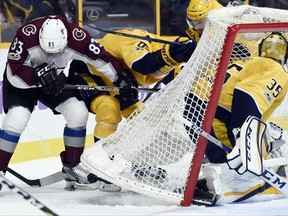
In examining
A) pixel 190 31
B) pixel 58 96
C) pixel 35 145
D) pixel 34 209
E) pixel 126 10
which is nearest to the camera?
pixel 34 209

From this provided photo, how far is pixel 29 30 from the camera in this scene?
4141mm

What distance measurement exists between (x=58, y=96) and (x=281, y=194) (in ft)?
3.67

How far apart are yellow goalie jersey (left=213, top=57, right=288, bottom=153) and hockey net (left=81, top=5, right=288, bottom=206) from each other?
0.15 metres

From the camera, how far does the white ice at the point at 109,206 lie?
12.0ft

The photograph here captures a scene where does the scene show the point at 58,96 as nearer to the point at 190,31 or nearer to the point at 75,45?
the point at 75,45

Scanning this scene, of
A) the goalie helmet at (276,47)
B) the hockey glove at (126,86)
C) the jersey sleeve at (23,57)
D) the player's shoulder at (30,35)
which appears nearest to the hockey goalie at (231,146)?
the goalie helmet at (276,47)

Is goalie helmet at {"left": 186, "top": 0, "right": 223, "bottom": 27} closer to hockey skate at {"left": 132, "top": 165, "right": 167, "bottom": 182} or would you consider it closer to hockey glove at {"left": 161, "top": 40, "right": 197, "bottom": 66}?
hockey glove at {"left": 161, "top": 40, "right": 197, "bottom": 66}

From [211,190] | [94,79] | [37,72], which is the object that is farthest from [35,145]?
[211,190]

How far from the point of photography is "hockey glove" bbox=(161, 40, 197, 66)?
416 centimetres

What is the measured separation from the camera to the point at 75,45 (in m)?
4.21

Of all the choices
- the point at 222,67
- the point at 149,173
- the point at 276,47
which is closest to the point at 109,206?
the point at 149,173

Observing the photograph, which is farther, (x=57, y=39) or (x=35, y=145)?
(x=35, y=145)

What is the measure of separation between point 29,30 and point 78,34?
0.74 ft

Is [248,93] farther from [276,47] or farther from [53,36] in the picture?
[53,36]
